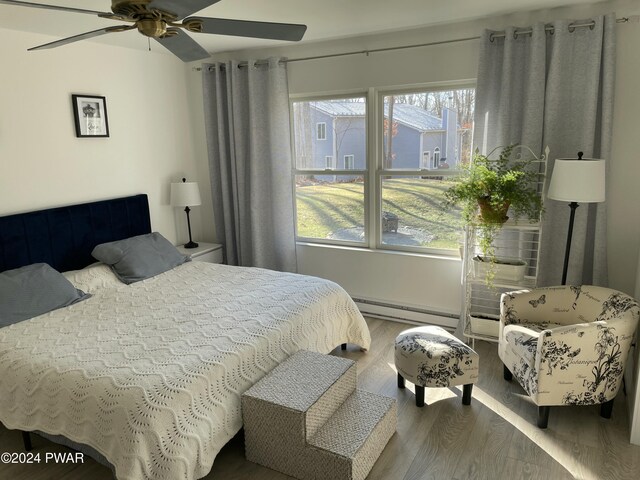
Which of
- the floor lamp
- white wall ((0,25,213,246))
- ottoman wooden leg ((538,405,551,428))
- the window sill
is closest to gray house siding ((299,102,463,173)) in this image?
the window sill

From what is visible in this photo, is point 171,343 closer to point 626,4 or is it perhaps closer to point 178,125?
point 178,125

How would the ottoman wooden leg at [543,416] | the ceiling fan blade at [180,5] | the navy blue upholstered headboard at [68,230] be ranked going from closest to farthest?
the ceiling fan blade at [180,5] → the ottoman wooden leg at [543,416] → the navy blue upholstered headboard at [68,230]

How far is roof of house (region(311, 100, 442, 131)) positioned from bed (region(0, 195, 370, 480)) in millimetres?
1530

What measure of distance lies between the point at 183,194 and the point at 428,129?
2230 mm

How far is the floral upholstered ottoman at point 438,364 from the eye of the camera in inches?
105

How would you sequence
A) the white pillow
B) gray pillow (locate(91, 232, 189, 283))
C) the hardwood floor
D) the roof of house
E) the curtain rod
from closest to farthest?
the hardwood floor → the curtain rod → the white pillow → gray pillow (locate(91, 232, 189, 283)) → the roof of house

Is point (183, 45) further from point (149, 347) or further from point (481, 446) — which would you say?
point (481, 446)

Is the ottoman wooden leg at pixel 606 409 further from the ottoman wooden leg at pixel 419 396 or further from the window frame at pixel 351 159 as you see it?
the window frame at pixel 351 159

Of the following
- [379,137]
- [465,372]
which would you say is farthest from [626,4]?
[465,372]

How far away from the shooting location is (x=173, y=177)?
176 inches

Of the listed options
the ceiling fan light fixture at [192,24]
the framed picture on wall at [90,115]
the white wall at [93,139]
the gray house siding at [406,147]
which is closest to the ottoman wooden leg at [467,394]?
the gray house siding at [406,147]

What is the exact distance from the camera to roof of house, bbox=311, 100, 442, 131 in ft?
12.2

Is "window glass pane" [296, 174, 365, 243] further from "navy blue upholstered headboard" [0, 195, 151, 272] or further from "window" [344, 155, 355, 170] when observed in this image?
"navy blue upholstered headboard" [0, 195, 151, 272]

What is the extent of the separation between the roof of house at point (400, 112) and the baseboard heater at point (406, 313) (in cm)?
150
